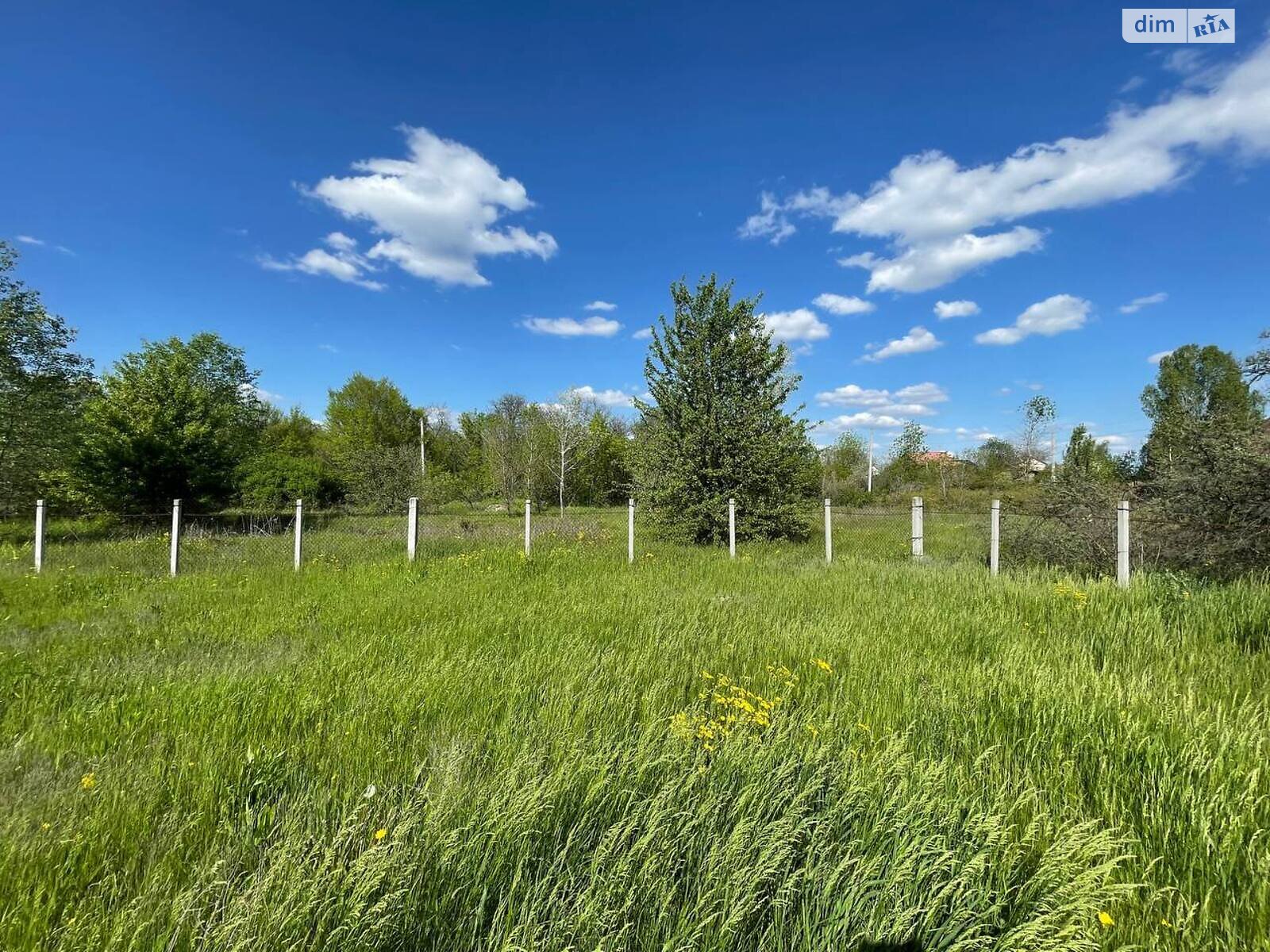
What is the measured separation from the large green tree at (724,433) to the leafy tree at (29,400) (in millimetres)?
17956

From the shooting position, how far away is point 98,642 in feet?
14.7

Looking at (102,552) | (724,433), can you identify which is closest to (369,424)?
(102,552)

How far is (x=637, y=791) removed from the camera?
2.05m

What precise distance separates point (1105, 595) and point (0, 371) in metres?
25.3

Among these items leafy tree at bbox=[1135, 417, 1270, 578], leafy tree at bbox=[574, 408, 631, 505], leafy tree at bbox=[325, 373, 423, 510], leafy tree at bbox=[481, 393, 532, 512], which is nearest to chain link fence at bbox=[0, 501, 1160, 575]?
leafy tree at bbox=[1135, 417, 1270, 578]

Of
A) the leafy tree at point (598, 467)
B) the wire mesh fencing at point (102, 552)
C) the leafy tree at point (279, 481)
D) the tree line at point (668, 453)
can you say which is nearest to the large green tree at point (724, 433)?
the tree line at point (668, 453)

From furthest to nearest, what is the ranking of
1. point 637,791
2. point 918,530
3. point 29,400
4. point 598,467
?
point 598,467 → point 29,400 → point 918,530 → point 637,791

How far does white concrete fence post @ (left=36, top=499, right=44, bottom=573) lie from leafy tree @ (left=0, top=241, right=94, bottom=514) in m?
8.75

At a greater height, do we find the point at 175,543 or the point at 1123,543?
the point at 1123,543

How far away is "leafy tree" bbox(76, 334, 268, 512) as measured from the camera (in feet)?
54.9

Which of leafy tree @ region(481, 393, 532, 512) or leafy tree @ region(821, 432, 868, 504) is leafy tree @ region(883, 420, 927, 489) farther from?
leafy tree @ region(481, 393, 532, 512)

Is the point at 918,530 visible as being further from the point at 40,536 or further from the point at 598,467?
the point at 598,467

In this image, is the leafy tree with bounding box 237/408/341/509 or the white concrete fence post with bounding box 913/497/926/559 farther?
the leafy tree with bounding box 237/408/341/509

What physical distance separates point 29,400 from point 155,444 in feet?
10.2
